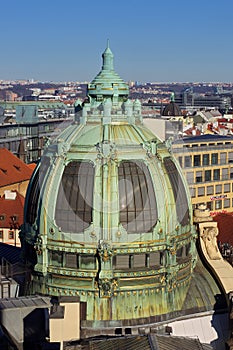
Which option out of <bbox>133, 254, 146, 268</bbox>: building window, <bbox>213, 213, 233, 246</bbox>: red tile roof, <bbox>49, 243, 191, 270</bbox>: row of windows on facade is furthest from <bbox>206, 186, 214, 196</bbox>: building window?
<bbox>133, 254, 146, 268</bbox>: building window

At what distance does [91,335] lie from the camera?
2791 cm

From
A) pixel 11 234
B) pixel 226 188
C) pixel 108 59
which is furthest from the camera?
pixel 226 188

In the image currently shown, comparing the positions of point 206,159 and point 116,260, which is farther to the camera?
point 206,159

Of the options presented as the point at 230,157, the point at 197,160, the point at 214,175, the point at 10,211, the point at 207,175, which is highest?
the point at 230,157

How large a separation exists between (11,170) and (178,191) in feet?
231

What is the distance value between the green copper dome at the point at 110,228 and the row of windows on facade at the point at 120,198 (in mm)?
37

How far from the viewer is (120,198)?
91.7ft

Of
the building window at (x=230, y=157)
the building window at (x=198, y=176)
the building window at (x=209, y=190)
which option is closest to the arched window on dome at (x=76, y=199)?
the building window at (x=198, y=176)

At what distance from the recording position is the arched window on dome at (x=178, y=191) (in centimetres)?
2917

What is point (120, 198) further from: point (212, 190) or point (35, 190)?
point (212, 190)

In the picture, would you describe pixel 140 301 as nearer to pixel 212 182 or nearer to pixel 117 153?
pixel 117 153

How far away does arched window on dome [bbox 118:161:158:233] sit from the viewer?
1099 inches

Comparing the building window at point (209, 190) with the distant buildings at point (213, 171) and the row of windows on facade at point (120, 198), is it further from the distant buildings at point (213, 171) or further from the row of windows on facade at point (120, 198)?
the row of windows on facade at point (120, 198)

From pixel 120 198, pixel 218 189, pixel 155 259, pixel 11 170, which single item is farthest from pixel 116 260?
pixel 218 189
